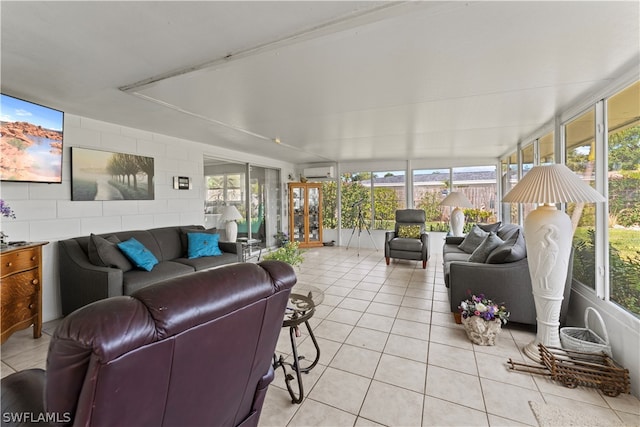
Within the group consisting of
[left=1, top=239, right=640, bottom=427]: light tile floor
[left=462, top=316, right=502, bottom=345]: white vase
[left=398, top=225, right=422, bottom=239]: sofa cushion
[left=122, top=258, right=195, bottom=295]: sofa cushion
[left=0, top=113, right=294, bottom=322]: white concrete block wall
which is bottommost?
[left=1, top=239, right=640, bottom=427]: light tile floor

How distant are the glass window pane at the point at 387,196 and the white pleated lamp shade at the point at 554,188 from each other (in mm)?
4663

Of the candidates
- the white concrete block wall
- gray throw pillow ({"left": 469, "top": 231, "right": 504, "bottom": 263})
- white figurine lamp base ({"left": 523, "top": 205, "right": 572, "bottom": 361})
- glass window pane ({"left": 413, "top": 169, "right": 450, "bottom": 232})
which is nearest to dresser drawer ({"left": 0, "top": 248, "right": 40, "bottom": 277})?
the white concrete block wall

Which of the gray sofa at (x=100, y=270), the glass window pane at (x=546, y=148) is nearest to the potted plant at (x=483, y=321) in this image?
the glass window pane at (x=546, y=148)

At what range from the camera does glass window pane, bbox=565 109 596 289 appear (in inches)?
98.2

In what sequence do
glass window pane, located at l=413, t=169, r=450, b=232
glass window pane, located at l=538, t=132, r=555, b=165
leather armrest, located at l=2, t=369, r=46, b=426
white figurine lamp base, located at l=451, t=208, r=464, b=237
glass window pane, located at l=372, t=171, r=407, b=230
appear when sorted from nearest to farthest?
leather armrest, located at l=2, t=369, r=46, b=426
glass window pane, located at l=538, t=132, r=555, b=165
white figurine lamp base, located at l=451, t=208, r=464, b=237
glass window pane, located at l=413, t=169, r=450, b=232
glass window pane, located at l=372, t=171, r=407, b=230

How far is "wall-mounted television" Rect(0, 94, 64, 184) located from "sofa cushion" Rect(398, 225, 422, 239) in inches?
205

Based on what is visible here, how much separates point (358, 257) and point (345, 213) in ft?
5.59

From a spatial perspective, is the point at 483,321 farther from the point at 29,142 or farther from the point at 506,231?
the point at 29,142

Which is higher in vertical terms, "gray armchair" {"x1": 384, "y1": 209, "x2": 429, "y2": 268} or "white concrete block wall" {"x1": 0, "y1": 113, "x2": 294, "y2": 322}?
"white concrete block wall" {"x1": 0, "y1": 113, "x2": 294, "y2": 322}

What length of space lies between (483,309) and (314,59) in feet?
8.15

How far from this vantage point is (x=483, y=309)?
8.00ft

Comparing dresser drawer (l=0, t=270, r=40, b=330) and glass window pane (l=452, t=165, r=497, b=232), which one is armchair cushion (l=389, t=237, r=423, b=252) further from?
dresser drawer (l=0, t=270, r=40, b=330)

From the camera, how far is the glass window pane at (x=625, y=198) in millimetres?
1989

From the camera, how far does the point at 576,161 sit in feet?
9.20
